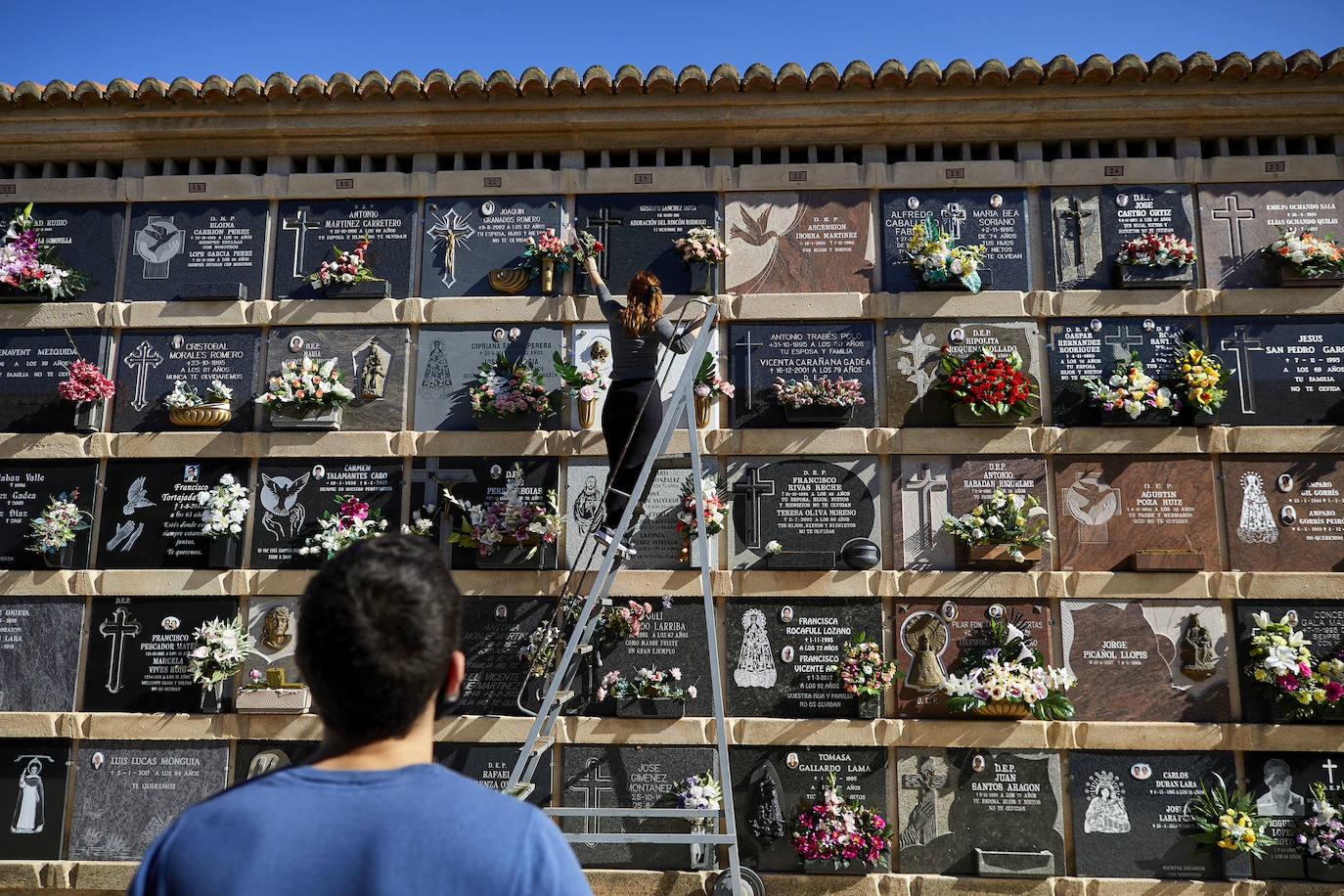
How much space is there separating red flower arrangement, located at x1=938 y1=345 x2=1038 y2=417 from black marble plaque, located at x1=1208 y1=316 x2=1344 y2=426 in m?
1.58

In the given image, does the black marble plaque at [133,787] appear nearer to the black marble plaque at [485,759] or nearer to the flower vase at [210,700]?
the flower vase at [210,700]

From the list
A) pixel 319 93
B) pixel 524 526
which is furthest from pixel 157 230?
pixel 524 526

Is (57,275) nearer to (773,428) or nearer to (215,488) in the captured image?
(215,488)

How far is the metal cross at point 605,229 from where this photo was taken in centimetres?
798

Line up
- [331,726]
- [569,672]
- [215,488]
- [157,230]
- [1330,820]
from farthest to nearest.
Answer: [157,230]
[215,488]
[569,672]
[1330,820]
[331,726]

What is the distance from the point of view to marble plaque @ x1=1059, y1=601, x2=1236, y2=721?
6988 mm

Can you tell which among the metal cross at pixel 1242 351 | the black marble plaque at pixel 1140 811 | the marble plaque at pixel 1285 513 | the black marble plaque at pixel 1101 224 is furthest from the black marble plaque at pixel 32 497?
the metal cross at pixel 1242 351

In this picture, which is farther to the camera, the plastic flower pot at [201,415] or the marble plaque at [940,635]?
the plastic flower pot at [201,415]

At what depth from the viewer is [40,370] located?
8.06 m

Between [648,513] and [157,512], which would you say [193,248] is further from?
[648,513]

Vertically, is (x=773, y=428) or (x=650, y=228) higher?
(x=650, y=228)

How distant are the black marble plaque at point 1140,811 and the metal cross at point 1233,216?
4.10m

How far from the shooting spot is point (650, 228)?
8016 millimetres

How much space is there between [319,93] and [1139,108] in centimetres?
683
